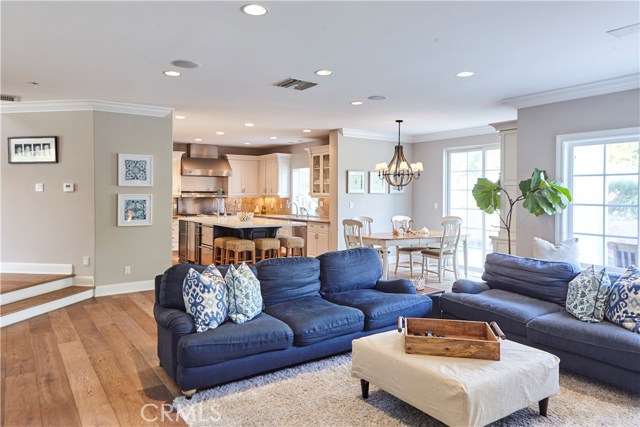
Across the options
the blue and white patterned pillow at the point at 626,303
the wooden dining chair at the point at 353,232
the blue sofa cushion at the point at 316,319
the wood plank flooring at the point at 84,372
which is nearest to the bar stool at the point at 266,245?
the wooden dining chair at the point at 353,232

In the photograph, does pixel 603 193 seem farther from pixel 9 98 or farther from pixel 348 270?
pixel 9 98

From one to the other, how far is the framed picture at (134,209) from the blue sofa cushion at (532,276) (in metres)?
4.46

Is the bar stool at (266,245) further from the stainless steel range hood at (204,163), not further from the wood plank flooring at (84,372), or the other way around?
the stainless steel range hood at (204,163)

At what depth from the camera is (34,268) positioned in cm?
A: 571

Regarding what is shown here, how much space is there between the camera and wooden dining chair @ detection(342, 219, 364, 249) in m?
6.34

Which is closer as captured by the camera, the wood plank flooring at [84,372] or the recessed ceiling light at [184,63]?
the wood plank flooring at [84,372]

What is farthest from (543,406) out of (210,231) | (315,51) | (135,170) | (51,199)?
(51,199)

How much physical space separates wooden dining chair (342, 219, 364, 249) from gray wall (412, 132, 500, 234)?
2.64 meters

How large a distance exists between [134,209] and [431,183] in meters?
5.63

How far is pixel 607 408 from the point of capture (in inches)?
108

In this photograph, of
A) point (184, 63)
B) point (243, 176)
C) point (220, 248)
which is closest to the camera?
point (184, 63)

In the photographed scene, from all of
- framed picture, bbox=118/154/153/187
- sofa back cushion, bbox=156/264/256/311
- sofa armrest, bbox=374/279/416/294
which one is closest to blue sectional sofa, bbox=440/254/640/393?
sofa armrest, bbox=374/279/416/294

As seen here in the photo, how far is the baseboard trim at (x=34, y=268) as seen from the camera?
564cm

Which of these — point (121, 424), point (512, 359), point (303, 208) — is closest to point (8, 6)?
point (121, 424)
